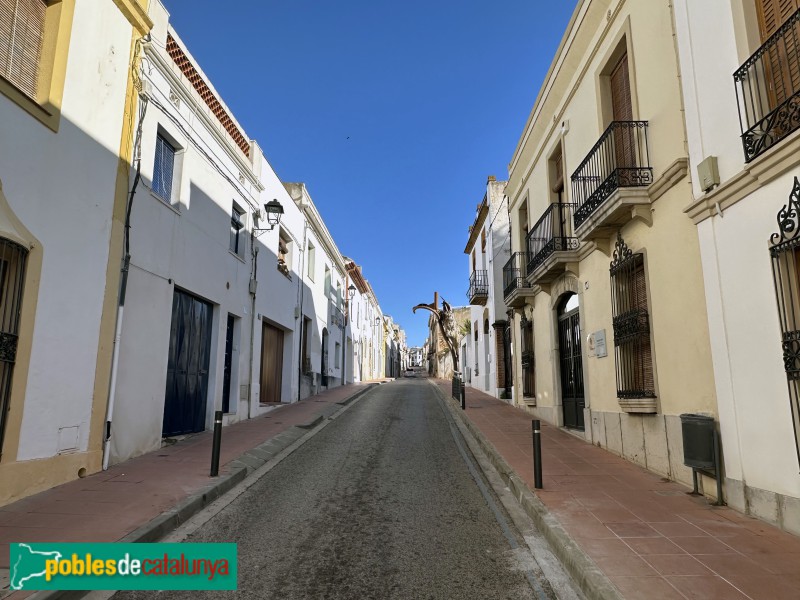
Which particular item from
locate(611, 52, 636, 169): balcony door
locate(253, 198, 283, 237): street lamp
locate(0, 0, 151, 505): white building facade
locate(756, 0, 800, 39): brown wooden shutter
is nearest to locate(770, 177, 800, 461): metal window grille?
locate(756, 0, 800, 39): brown wooden shutter

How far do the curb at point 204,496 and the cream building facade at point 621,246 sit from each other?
557 centimetres

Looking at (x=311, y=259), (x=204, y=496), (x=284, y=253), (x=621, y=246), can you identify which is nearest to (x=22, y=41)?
(x=204, y=496)

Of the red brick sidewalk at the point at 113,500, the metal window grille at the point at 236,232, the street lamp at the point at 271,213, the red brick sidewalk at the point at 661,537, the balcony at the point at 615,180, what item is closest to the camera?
the red brick sidewalk at the point at 661,537

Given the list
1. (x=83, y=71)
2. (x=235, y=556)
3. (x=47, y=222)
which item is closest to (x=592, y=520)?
(x=235, y=556)

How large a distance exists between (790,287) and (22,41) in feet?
27.4

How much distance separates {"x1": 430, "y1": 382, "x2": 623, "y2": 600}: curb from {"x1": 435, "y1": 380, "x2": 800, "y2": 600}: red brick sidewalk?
0.25 ft

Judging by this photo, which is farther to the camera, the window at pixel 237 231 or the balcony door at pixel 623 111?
the window at pixel 237 231

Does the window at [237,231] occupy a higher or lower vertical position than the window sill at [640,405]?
higher

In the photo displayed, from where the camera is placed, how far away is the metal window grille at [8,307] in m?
5.40

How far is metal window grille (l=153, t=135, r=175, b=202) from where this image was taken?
878 cm

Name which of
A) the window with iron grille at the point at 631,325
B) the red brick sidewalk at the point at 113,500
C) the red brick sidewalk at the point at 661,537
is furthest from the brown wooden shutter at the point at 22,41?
the window with iron grille at the point at 631,325

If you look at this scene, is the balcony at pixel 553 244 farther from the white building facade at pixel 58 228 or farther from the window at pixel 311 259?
the window at pixel 311 259

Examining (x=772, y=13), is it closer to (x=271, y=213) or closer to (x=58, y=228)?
(x=58, y=228)

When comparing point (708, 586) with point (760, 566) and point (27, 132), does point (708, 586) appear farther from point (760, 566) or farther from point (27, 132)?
point (27, 132)
